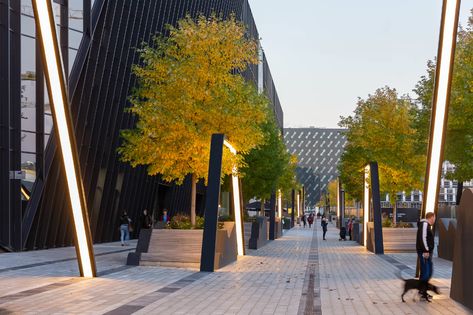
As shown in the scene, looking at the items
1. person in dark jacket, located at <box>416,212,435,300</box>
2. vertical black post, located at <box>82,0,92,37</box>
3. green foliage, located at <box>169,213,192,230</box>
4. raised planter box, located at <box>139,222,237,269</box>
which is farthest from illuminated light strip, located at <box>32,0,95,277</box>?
vertical black post, located at <box>82,0,92,37</box>

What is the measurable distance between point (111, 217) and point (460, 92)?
1719 cm

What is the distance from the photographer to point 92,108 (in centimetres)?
3344

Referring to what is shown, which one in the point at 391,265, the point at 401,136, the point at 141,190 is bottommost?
the point at 391,265

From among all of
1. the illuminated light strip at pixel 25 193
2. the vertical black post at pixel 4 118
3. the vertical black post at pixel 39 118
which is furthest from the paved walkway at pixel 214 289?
the vertical black post at pixel 39 118

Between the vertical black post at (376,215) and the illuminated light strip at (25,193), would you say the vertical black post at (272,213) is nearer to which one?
the vertical black post at (376,215)

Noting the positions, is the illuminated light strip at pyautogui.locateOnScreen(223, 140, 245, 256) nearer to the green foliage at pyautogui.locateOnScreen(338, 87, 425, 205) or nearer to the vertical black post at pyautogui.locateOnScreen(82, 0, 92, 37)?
the vertical black post at pyautogui.locateOnScreen(82, 0, 92, 37)

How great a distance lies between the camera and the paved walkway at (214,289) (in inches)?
479

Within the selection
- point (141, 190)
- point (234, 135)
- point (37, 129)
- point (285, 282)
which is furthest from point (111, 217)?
point (285, 282)

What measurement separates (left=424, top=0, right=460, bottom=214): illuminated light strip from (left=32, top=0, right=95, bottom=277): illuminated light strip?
7479 mm

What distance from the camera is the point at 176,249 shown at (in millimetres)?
21281

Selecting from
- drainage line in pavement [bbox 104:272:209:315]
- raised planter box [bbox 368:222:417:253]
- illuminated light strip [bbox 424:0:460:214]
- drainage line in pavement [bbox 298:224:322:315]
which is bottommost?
drainage line in pavement [bbox 298:224:322:315]

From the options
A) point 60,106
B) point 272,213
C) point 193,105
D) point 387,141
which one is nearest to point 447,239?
point 193,105

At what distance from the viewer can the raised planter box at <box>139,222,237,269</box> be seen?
69.1 ft

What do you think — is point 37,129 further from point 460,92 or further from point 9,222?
point 460,92
